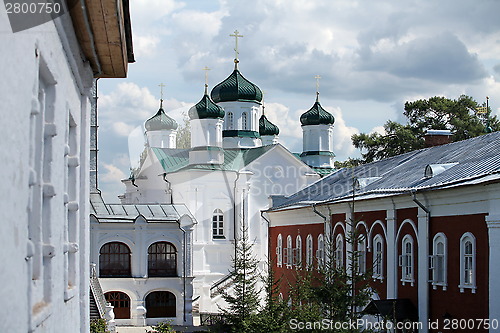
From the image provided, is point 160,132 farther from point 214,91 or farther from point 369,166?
point 369,166

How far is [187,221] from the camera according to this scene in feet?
117

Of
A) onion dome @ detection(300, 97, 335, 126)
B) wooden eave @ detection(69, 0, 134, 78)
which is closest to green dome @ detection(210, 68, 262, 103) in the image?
onion dome @ detection(300, 97, 335, 126)

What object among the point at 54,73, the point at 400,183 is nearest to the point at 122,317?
the point at 400,183

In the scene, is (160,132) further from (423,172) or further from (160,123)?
(423,172)

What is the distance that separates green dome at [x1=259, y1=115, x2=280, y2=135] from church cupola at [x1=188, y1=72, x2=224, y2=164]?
11589 millimetres

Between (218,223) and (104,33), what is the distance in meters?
39.6

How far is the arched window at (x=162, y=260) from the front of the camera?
116 feet

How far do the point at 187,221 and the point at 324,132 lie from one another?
20.0 metres

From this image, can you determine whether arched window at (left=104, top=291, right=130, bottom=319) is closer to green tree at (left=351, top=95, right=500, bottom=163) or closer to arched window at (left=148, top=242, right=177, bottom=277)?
arched window at (left=148, top=242, right=177, bottom=277)

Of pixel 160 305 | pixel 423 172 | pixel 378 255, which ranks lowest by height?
pixel 160 305

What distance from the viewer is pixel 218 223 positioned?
4519 centimetres

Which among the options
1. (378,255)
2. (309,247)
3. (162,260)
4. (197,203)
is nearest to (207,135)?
(197,203)

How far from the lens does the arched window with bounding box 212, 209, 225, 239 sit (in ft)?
148

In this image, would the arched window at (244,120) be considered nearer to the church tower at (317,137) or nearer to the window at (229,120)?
the window at (229,120)
